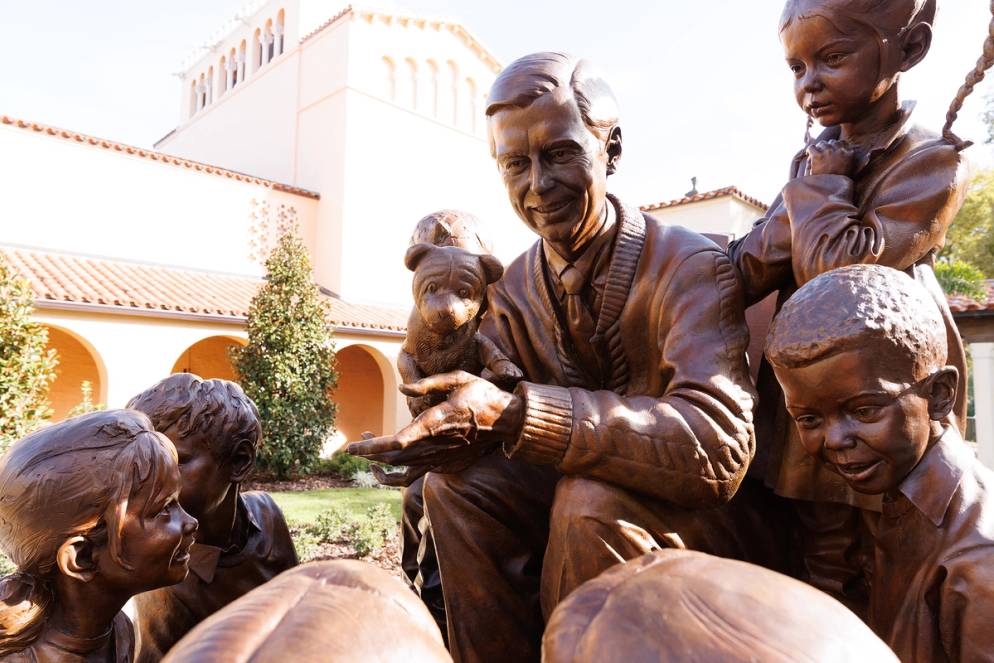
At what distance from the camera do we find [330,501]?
37.2 feet

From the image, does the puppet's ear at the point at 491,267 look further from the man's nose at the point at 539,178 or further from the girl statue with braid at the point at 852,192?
the girl statue with braid at the point at 852,192

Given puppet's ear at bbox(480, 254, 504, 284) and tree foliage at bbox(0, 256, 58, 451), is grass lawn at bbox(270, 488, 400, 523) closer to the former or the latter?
tree foliage at bbox(0, 256, 58, 451)

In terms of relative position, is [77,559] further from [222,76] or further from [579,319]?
[222,76]

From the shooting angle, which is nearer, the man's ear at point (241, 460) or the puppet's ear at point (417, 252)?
the puppet's ear at point (417, 252)

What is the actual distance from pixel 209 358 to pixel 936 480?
53.9 ft

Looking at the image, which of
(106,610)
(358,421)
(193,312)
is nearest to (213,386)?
(106,610)

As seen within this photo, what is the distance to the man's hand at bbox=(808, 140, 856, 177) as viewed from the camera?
1926 mm

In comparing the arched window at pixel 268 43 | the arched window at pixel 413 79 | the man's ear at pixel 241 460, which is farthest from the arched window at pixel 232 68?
the man's ear at pixel 241 460

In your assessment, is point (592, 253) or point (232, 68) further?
point (232, 68)

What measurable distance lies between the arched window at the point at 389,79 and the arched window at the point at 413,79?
480 millimetres

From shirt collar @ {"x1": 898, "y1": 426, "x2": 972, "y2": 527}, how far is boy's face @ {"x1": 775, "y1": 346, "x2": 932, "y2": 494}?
0.07 ft

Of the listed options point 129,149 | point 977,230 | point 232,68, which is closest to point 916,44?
point 129,149

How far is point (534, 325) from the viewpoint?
7.52 ft

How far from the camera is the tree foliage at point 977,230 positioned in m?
23.4
